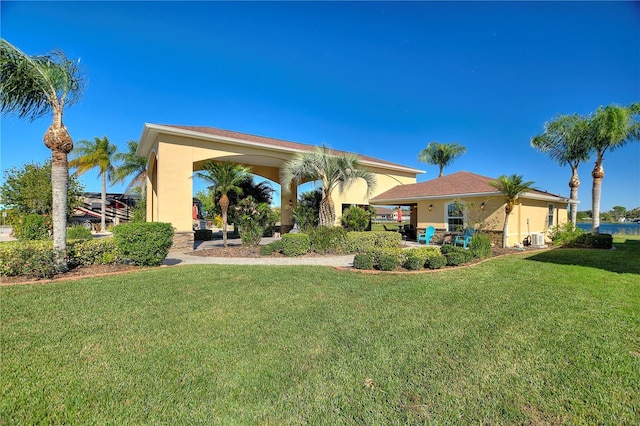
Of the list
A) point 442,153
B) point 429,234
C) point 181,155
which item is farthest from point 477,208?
point 442,153

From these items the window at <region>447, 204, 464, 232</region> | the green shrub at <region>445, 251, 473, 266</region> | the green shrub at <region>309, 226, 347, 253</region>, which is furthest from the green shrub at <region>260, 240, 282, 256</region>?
the window at <region>447, 204, 464, 232</region>

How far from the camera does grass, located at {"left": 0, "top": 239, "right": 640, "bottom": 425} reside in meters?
2.29

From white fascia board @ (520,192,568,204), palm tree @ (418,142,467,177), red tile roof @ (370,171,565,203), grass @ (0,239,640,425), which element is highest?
palm tree @ (418,142,467,177)

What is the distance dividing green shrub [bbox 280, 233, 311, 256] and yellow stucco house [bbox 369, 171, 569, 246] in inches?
346

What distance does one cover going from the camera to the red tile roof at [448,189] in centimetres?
1442

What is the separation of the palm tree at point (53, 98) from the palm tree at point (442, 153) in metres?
36.3

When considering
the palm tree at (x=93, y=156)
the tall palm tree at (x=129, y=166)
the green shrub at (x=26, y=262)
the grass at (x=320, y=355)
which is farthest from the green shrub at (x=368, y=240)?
the palm tree at (x=93, y=156)

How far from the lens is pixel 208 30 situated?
1012 cm

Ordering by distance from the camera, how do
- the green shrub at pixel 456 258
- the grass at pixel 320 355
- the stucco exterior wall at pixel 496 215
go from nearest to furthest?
the grass at pixel 320 355 → the green shrub at pixel 456 258 → the stucco exterior wall at pixel 496 215

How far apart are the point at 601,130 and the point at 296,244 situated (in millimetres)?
17055

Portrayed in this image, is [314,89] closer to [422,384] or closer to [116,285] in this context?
[116,285]

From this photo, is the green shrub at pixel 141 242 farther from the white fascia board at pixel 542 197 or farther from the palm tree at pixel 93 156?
the palm tree at pixel 93 156

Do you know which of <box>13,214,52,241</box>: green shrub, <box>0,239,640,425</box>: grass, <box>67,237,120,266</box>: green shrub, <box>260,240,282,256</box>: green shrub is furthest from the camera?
<box>13,214,52,241</box>: green shrub

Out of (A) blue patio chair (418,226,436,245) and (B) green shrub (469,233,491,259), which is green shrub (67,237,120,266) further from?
(A) blue patio chair (418,226,436,245)
